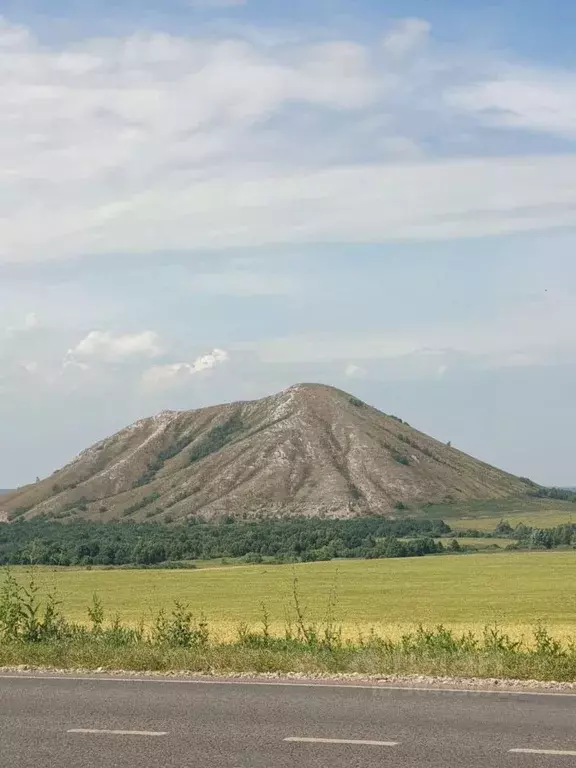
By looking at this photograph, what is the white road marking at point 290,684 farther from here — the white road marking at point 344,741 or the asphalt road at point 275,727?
the white road marking at point 344,741

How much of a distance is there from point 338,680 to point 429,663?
158 centimetres

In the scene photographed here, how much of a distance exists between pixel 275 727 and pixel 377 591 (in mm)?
74033

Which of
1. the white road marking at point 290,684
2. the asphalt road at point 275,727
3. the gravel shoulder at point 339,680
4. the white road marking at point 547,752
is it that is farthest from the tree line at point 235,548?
the white road marking at point 547,752

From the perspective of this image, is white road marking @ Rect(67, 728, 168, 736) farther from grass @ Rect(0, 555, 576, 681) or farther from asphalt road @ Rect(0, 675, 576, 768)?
grass @ Rect(0, 555, 576, 681)

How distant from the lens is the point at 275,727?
1288 centimetres

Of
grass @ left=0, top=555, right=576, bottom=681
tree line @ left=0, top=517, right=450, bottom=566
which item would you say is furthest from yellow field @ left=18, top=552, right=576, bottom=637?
tree line @ left=0, top=517, right=450, bottom=566

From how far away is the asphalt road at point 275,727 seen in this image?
1126cm

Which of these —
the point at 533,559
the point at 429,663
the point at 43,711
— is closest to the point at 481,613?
the point at 429,663

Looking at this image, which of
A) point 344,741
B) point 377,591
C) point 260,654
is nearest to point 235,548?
point 377,591

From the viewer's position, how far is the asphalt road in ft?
36.9

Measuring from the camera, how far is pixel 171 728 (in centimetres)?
1293

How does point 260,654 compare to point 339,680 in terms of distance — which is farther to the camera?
point 260,654

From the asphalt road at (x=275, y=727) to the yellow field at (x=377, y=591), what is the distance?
20.0m

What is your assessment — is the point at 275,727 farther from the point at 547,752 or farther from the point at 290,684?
the point at 290,684
